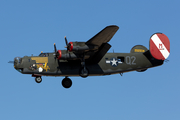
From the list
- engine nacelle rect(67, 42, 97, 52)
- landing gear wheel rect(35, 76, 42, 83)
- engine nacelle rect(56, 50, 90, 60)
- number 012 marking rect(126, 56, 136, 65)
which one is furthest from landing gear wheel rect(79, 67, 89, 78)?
number 012 marking rect(126, 56, 136, 65)

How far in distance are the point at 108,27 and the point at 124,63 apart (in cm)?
535

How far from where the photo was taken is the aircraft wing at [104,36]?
22.5m

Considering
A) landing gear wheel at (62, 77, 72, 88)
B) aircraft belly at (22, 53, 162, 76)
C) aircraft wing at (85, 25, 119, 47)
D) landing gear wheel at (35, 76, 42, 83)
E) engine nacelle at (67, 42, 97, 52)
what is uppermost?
aircraft wing at (85, 25, 119, 47)

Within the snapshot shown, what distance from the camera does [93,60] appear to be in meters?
25.7

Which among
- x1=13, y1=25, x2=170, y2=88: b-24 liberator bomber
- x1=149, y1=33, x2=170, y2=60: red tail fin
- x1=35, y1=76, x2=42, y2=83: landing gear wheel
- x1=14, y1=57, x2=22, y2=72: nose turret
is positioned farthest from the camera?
x1=149, y1=33, x2=170, y2=60: red tail fin

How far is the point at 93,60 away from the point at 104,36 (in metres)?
3.17

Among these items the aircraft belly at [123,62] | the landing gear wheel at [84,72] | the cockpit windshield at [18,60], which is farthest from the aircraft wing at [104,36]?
the cockpit windshield at [18,60]

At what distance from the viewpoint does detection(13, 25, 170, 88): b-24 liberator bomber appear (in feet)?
76.5

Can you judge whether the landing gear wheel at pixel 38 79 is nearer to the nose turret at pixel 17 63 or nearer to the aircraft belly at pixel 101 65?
the aircraft belly at pixel 101 65

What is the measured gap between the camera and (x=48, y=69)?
2505cm

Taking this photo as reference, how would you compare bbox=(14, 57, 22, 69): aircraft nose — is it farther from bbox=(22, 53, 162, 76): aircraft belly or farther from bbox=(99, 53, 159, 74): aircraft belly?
bbox=(99, 53, 159, 74): aircraft belly

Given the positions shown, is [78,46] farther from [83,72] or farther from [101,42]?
[83,72]

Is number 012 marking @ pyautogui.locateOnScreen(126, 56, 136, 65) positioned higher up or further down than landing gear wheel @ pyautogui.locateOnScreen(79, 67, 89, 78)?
higher up

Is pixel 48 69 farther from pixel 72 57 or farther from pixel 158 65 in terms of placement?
pixel 158 65
